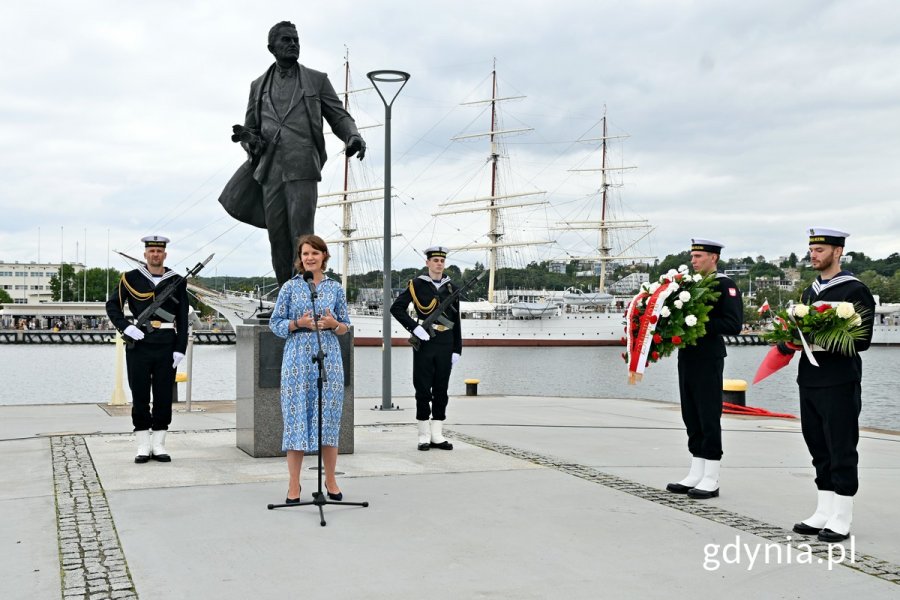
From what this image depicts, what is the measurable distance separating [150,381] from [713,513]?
5428 mm

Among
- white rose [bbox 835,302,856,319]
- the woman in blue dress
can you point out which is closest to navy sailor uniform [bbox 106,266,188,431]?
the woman in blue dress

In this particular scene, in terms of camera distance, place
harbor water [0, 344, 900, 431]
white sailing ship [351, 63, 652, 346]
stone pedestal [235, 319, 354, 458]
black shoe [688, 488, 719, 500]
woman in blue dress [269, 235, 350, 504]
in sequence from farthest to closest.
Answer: white sailing ship [351, 63, 652, 346] → harbor water [0, 344, 900, 431] → stone pedestal [235, 319, 354, 458] → black shoe [688, 488, 719, 500] → woman in blue dress [269, 235, 350, 504]

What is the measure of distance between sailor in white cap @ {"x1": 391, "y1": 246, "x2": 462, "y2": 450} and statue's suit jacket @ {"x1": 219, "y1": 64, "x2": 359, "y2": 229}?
161 cm

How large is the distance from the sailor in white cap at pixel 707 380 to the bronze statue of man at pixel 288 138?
400 cm

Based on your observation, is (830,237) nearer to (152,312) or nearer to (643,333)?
(643,333)

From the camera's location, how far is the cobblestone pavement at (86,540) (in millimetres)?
4406

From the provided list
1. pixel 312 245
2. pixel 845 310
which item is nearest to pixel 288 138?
pixel 312 245

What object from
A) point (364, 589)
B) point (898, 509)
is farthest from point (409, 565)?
point (898, 509)

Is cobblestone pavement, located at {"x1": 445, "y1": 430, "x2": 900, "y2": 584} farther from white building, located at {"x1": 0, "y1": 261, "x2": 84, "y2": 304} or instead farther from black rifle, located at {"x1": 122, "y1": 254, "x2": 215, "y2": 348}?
white building, located at {"x1": 0, "y1": 261, "x2": 84, "y2": 304}

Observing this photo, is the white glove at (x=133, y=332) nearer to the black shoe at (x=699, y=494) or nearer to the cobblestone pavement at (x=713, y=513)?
the cobblestone pavement at (x=713, y=513)

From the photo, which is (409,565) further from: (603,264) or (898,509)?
(603,264)

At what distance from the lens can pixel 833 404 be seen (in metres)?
5.69

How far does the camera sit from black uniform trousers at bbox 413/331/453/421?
941cm

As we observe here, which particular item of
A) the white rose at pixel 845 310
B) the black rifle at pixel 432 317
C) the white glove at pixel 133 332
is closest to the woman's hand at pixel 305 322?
the white glove at pixel 133 332
